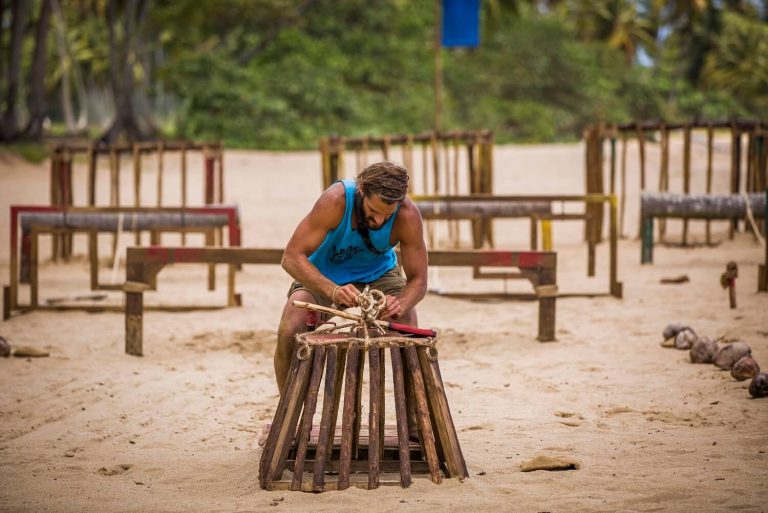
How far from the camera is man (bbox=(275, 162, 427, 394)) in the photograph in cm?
421

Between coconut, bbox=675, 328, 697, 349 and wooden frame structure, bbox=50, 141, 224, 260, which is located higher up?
wooden frame structure, bbox=50, 141, 224, 260

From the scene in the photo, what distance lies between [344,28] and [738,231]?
15.3 meters

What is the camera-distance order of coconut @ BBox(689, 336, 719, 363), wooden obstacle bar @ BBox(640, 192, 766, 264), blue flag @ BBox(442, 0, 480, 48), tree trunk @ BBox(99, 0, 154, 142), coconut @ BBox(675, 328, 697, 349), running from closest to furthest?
coconut @ BBox(689, 336, 719, 363)
coconut @ BBox(675, 328, 697, 349)
wooden obstacle bar @ BBox(640, 192, 766, 264)
blue flag @ BBox(442, 0, 480, 48)
tree trunk @ BBox(99, 0, 154, 142)

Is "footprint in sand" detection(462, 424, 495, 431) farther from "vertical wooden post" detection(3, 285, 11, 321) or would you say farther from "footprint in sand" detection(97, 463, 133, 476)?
"vertical wooden post" detection(3, 285, 11, 321)

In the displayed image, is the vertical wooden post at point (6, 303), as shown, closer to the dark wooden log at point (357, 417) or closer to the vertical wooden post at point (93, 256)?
the vertical wooden post at point (93, 256)

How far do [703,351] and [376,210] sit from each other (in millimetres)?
3028

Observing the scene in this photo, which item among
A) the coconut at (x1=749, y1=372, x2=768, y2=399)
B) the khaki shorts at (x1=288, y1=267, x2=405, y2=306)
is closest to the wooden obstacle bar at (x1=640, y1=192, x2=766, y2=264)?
the coconut at (x1=749, y1=372, x2=768, y2=399)

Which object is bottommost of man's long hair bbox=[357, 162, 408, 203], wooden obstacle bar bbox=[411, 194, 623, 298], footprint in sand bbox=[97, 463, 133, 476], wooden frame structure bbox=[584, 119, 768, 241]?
footprint in sand bbox=[97, 463, 133, 476]

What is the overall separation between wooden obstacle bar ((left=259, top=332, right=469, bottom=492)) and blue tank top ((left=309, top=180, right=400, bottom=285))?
448mm

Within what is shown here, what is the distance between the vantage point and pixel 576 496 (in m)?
3.93

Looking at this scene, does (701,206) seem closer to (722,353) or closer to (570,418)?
(722,353)

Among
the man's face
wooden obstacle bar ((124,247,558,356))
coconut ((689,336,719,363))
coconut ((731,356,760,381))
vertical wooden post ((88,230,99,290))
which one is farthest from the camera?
vertical wooden post ((88,230,99,290))

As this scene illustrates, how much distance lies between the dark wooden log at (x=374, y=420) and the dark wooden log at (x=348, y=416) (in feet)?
0.25

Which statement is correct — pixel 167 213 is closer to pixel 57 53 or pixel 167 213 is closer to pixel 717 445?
pixel 717 445
